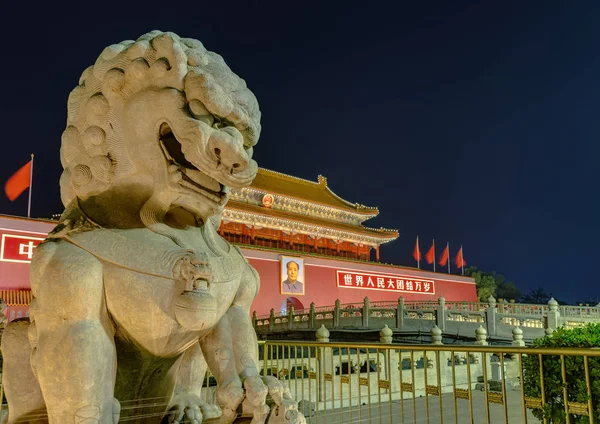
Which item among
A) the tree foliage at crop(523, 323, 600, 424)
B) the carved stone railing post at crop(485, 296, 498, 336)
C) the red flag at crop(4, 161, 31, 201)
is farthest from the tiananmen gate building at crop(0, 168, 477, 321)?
the tree foliage at crop(523, 323, 600, 424)

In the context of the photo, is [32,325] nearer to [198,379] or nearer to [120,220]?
[120,220]

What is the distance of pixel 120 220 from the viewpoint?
2.03 meters

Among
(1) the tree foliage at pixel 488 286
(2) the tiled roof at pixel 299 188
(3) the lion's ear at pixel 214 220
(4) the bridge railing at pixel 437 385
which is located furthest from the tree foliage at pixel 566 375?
(1) the tree foliage at pixel 488 286

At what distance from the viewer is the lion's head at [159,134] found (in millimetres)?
1926

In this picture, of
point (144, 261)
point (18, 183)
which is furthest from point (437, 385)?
point (18, 183)

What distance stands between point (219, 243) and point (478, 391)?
786 centimetres

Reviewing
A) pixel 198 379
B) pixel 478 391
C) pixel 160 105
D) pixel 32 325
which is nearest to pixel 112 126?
pixel 160 105

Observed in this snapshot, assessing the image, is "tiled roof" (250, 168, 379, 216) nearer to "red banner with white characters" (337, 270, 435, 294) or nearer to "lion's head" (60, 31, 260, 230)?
"red banner with white characters" (337, 270, 435, 294)

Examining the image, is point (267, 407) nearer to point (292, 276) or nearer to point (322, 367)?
point (322, 367)

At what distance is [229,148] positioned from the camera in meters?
1.90

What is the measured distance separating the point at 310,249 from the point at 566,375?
1830 centimetres

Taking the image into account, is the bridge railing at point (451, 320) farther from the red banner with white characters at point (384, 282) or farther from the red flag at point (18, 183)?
the red flag at point (18, 183)

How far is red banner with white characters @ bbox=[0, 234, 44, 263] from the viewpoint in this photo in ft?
37.5

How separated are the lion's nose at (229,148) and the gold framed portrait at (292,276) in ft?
51.7
